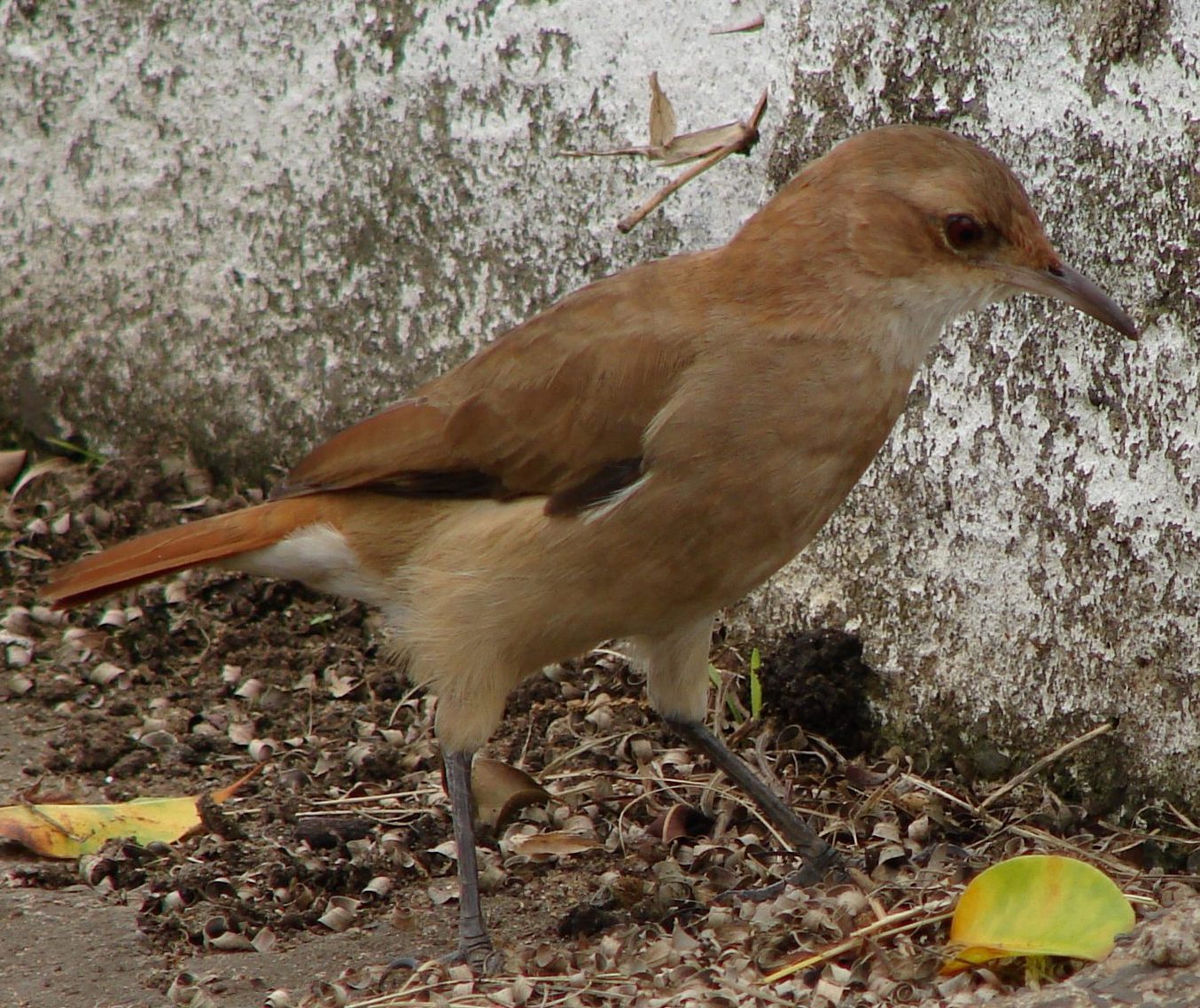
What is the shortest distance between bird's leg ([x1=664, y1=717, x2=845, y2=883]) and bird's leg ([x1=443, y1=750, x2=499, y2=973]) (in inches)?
25.5

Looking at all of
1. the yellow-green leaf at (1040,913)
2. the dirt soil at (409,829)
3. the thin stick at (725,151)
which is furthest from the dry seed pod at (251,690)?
the yellow-green leaf at (1040,913)

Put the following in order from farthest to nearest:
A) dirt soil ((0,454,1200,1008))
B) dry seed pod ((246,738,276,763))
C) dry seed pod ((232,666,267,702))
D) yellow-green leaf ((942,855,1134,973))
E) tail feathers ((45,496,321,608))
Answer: dry seed pod ((232,666,267,702)) < dry seed pod ((246,738,276,763)) < tail feathers ((45,496,321,608)) < dirt soil ((0,454,1200,1008)) < yellow-green leaf ((942,855,1134,973))

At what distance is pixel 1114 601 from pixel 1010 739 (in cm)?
50

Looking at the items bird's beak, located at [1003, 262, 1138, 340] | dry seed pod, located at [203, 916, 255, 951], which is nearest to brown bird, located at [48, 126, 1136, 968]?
bird's beak, located at [1003, 262, 1138, 340]

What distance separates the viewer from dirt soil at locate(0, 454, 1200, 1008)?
155 inches

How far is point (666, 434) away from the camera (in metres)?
4.05

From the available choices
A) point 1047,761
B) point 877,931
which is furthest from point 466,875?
point 1047,761

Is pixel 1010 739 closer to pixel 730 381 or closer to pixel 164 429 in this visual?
pixel 730 381

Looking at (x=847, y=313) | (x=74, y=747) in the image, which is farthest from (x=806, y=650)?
(x=74, y=747)

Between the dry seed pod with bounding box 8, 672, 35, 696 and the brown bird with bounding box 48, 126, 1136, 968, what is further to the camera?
the dry seed pod with bounding box 8, 672, 35, 696

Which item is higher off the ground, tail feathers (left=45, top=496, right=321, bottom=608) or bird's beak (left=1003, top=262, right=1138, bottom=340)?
bird's beak (left=1003, top=262, right=1138, bottom=340)

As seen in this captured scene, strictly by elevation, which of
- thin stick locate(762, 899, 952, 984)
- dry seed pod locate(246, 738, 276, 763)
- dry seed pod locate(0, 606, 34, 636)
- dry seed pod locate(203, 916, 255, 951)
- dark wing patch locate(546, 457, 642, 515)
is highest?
dark wing patch locate(546, 457, 642, 515)

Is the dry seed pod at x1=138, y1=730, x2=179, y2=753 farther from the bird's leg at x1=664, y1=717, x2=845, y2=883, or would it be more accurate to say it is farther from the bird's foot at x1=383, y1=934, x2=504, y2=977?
the bird's leg at x1=664, y1=717, x2=845, y2=883

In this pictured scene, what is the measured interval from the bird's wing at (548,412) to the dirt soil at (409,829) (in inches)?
39.1
